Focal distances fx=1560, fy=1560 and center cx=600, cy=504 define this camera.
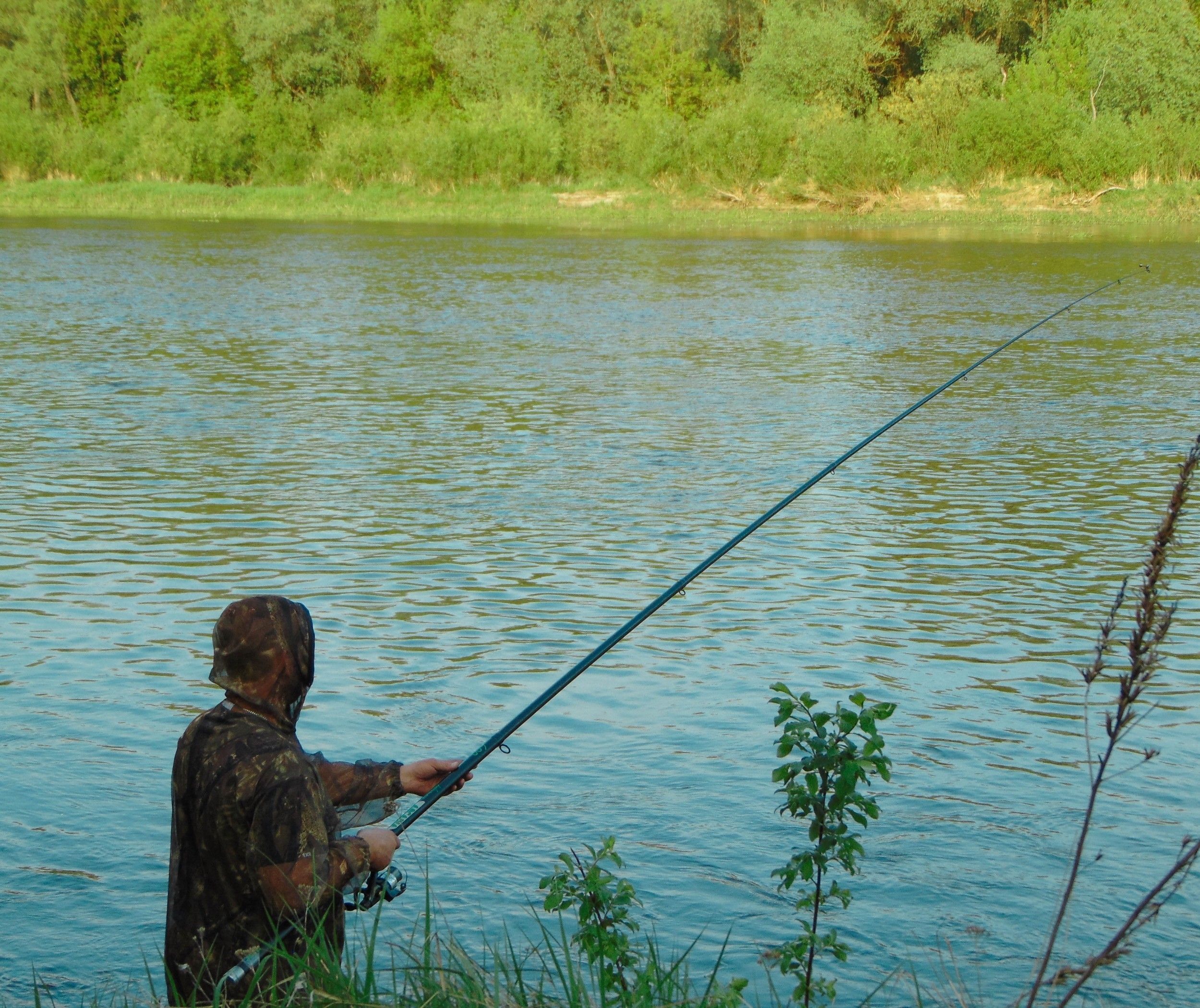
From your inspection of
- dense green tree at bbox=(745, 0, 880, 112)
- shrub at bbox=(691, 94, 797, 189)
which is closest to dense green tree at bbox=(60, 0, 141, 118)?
dense green tree at bbox=(745, 0, 880, 112)

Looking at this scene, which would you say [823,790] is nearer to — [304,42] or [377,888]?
[377,888]

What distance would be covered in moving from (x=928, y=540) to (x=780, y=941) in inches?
187

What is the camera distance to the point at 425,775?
321 centimetres

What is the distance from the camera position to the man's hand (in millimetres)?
3209

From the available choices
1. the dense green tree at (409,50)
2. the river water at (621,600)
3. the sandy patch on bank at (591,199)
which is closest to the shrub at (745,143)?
the sandy patch on bank at (591,199)

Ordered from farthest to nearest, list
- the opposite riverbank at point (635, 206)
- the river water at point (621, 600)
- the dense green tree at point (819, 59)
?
the dense green tree at point (819, 59), the opposite riverbank at point (635, 206), the river water at point (621, 600)

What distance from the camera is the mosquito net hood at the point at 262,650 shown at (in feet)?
9.12

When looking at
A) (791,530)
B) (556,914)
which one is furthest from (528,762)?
(791,530)

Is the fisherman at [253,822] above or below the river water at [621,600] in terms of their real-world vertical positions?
above

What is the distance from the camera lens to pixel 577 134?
55156mm

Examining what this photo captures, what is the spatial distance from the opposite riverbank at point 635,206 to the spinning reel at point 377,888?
116ft

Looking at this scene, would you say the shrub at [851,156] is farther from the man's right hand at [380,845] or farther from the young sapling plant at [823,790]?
the man's right hand at [380,845]

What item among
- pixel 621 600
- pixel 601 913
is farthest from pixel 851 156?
pixel 601 913

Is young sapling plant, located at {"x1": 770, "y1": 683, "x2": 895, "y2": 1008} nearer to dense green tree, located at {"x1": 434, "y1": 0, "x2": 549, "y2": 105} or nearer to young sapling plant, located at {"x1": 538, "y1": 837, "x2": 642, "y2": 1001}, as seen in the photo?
young sapling plant, located at {"x1": 538, "y1": 837, "x2": 642, "y2": 1001}
